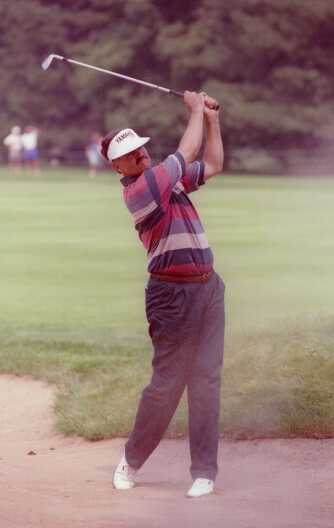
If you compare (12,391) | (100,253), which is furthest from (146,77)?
(12,391)

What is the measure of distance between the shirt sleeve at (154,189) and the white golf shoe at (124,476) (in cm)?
146

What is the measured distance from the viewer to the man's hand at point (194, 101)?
284 inches

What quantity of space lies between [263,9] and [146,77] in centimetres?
951

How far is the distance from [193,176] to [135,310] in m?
8.74

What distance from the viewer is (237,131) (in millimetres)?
64625

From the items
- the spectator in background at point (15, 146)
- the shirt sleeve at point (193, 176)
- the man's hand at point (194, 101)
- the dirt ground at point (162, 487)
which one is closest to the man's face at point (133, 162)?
the shirt sleeve at point (193, 176)

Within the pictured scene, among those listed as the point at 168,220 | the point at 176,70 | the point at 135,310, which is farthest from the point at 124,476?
the point at 176,70

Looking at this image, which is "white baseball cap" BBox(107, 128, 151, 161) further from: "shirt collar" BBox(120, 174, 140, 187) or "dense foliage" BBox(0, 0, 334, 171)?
"dense foliage" BBox(0, 0, 334, 171)

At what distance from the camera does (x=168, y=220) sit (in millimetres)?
6953

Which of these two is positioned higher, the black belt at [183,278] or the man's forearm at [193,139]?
the man's forearm at [193,139]

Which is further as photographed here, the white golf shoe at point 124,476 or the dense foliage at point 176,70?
the dense foliage at point 176,70

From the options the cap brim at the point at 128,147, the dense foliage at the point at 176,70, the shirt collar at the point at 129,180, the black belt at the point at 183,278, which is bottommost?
the dense foliage at the point at 176,70

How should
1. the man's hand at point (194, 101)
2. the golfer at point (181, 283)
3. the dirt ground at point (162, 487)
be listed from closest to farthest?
the dirt ground at point (162, 487), the golfer at point (181, 283), the man's hand at point (194, 101)

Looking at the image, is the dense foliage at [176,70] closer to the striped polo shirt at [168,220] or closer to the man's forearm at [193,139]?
the man's forearm at [193,139]
